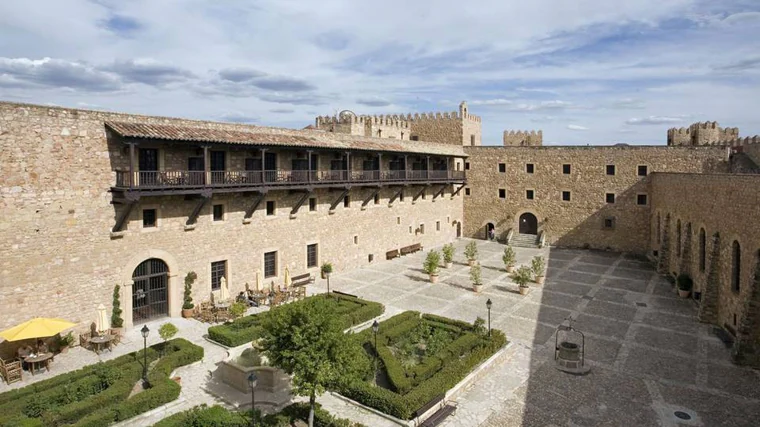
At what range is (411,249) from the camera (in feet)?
109

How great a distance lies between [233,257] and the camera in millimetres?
21250

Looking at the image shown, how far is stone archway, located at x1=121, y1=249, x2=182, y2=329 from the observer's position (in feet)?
57.9

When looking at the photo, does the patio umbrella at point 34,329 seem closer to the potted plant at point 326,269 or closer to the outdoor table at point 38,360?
the outdoor table at point 38,360

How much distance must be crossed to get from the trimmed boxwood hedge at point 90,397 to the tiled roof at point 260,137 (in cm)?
787

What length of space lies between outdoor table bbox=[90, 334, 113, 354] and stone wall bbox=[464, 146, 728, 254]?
30422mm

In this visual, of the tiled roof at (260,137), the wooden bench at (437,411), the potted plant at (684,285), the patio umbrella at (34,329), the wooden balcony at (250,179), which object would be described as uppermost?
the tiled roof at (260,137)

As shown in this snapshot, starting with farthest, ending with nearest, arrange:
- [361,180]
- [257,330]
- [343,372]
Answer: [361,180] < [257,330] < [343,372]

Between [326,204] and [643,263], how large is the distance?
858 inches

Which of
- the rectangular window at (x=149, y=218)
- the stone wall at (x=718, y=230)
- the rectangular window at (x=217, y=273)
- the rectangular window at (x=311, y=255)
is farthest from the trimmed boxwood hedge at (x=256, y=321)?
the stone wall at (x=718, y=230)

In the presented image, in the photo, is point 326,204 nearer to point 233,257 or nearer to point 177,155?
point 233,257

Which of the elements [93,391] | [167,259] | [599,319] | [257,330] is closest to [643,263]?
[599,319]

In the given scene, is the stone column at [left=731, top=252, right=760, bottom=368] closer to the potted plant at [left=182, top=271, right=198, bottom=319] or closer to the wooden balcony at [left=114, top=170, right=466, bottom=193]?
the wooden balcony at [left=114, top=170, right=466, bottom=193]

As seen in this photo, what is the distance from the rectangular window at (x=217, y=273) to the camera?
67.8 feet

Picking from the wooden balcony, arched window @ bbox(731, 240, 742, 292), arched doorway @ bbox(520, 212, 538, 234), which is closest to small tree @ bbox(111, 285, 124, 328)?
the wooden balcony
